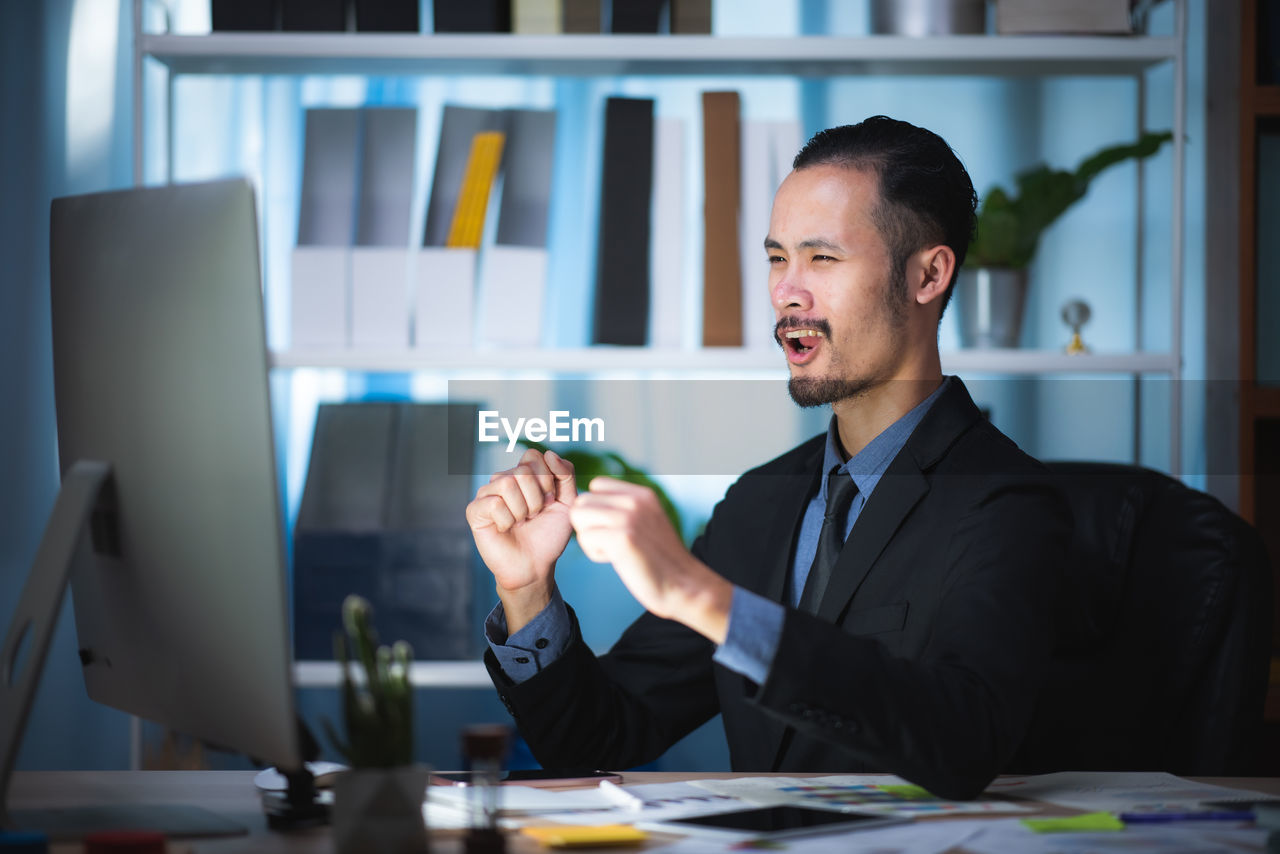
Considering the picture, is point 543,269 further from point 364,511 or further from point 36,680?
point 36,680

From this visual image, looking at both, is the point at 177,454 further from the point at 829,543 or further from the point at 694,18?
the point at 694,18

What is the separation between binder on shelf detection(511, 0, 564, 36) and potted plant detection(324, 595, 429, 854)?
1419 mm

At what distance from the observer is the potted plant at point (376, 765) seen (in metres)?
0.74

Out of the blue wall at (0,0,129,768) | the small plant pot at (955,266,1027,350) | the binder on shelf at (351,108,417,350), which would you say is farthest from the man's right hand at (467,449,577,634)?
the blue wall at (0,0,129,768)

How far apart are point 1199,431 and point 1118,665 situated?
105 cm

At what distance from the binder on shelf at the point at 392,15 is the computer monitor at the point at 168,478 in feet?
3.73

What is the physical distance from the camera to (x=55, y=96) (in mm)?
2164

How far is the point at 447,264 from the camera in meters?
1.95

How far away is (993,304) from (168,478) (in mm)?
1508

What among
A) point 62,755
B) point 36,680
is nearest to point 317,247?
point 62,755

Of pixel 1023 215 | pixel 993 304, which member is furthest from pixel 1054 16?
pixel 993 304

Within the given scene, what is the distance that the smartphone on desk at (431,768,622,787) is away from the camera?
1.04 m

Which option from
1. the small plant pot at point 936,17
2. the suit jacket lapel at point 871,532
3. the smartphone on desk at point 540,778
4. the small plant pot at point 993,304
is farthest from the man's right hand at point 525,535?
the small plant pot at point 936,17

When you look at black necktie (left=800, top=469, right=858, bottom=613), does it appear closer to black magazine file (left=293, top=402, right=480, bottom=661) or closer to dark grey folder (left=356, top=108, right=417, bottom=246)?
black magazine file (left=293, top=402, right=480, bottom=661)
